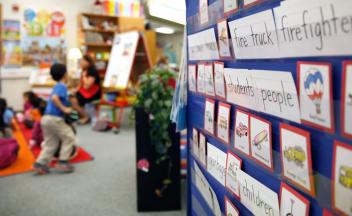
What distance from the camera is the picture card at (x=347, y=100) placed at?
0.54 meters

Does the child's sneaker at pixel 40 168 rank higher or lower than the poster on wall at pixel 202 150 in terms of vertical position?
lower

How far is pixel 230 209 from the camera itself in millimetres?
1027

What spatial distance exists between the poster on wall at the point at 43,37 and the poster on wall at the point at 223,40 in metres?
6.34

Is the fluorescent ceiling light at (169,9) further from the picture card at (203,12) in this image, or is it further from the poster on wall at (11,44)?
the poster on wall at (11,44)

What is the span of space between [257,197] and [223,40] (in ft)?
1.55

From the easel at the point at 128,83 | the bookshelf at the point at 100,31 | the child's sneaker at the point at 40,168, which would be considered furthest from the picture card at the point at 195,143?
the bookshelf at the point at 100,31

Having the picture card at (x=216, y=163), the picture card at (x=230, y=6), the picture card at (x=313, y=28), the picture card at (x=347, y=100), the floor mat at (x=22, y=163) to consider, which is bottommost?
the floor mat at (x=22, y=163)

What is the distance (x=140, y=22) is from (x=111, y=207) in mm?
5738

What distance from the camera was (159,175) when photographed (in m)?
2.25

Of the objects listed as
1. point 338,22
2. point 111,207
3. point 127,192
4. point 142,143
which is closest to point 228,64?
point 338,22

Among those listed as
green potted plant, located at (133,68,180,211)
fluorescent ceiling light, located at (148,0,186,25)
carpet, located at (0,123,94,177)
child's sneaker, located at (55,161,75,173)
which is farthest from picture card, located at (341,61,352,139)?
carpet, located at (0,123,94,177)

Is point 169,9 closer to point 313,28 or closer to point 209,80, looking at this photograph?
point 209,80

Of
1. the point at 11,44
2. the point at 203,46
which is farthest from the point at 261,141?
the point at 11,44

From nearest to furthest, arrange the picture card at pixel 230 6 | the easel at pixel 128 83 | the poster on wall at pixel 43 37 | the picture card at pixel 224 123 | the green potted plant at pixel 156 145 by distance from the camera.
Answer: the picture card at pixel 230 6 → the picture card at pixel 224 123 → the green potted plant at pixel 156 145 → the easel at pixel 128 83 → the poster on wall at pixel 43 37
